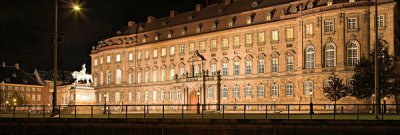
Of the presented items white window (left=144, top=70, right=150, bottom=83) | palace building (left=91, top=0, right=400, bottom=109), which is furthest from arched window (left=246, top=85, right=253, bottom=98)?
white window (left=144, top=70, right=150, bottom=83)

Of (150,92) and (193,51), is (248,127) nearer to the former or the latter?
(193,51)

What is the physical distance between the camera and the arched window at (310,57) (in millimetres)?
70188

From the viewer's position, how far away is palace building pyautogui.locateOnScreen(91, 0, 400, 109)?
66938 mm

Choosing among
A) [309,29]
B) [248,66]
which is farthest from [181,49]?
[309,29]

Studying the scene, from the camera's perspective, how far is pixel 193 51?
91.2 m

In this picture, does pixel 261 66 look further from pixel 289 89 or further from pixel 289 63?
pixel 289 89

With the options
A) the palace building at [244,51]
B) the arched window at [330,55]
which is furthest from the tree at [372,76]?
the arched window at [330,55]

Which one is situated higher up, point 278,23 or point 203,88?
point 278,23

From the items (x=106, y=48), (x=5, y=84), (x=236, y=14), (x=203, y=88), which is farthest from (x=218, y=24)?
(x=5, y=84)

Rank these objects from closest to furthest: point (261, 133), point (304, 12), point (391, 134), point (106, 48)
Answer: point (391, 134) < point (261, 133) < point (304, 12) < point (106, 48)

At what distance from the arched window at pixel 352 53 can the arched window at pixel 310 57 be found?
15.6 ft

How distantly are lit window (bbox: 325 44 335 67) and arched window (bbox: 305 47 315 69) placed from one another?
2003 mm

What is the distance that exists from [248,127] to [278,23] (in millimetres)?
46957

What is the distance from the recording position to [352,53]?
2633 inches
